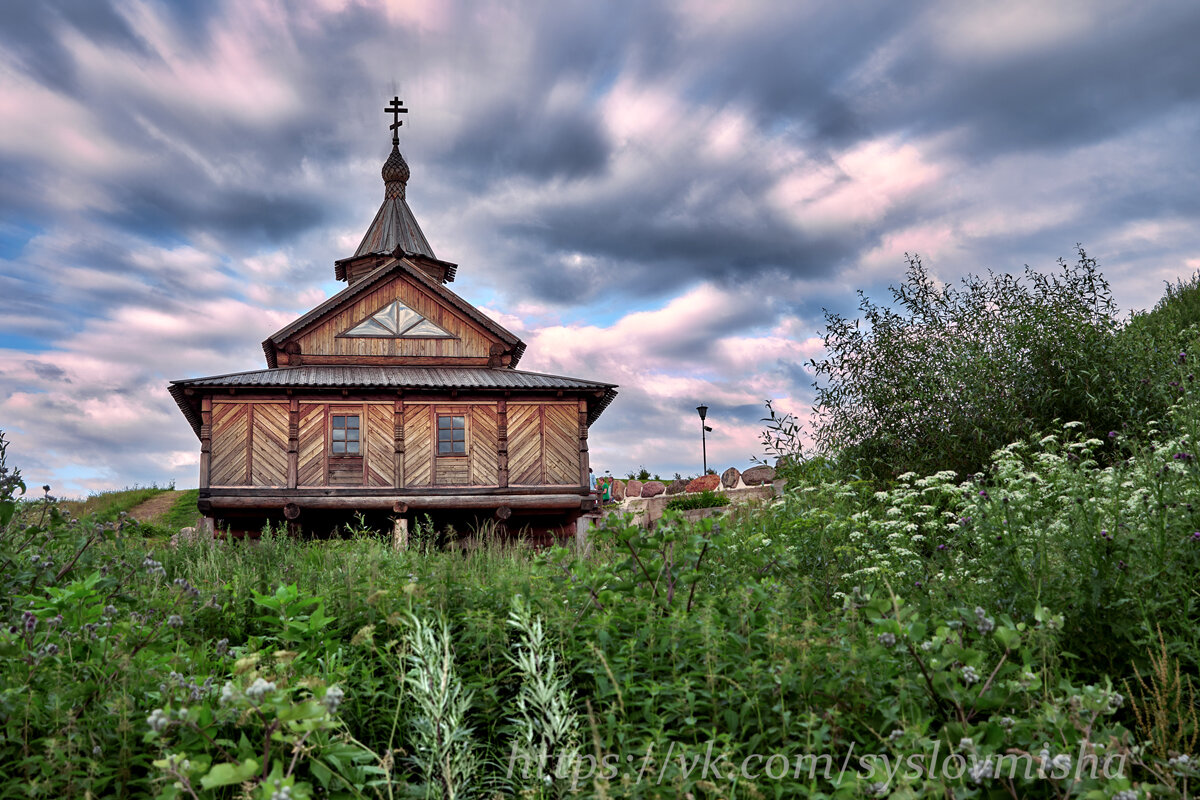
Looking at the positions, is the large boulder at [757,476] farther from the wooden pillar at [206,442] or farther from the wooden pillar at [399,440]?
the wooden pillar at [206,442]

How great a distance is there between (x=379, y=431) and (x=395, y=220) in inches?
373

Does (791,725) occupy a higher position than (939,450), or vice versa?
(939,450)

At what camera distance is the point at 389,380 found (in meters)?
18.4

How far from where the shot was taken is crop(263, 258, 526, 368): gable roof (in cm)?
2019

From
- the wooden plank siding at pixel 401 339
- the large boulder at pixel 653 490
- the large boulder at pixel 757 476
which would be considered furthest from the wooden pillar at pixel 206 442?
the large boulder at pixel 757 476

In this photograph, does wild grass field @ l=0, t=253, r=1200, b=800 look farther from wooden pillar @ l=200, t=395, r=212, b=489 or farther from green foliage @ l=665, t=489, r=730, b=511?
green foliage @ l=665, t=489, r=730, b=511

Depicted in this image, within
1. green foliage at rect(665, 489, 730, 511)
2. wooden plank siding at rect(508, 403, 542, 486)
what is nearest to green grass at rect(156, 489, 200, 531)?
wooden plank siding at rect(508, 403, 542, 486)

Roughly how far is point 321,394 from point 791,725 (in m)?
16.8

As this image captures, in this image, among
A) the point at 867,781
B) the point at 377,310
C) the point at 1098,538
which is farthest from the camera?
the point at 377,310

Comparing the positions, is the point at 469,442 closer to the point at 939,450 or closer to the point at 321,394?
the point at 321,394

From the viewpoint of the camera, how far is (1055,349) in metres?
11.9

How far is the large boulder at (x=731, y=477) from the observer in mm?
24062

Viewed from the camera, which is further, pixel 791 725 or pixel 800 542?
pixel 800 542

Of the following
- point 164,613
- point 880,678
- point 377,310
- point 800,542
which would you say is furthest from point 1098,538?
point 377,310
